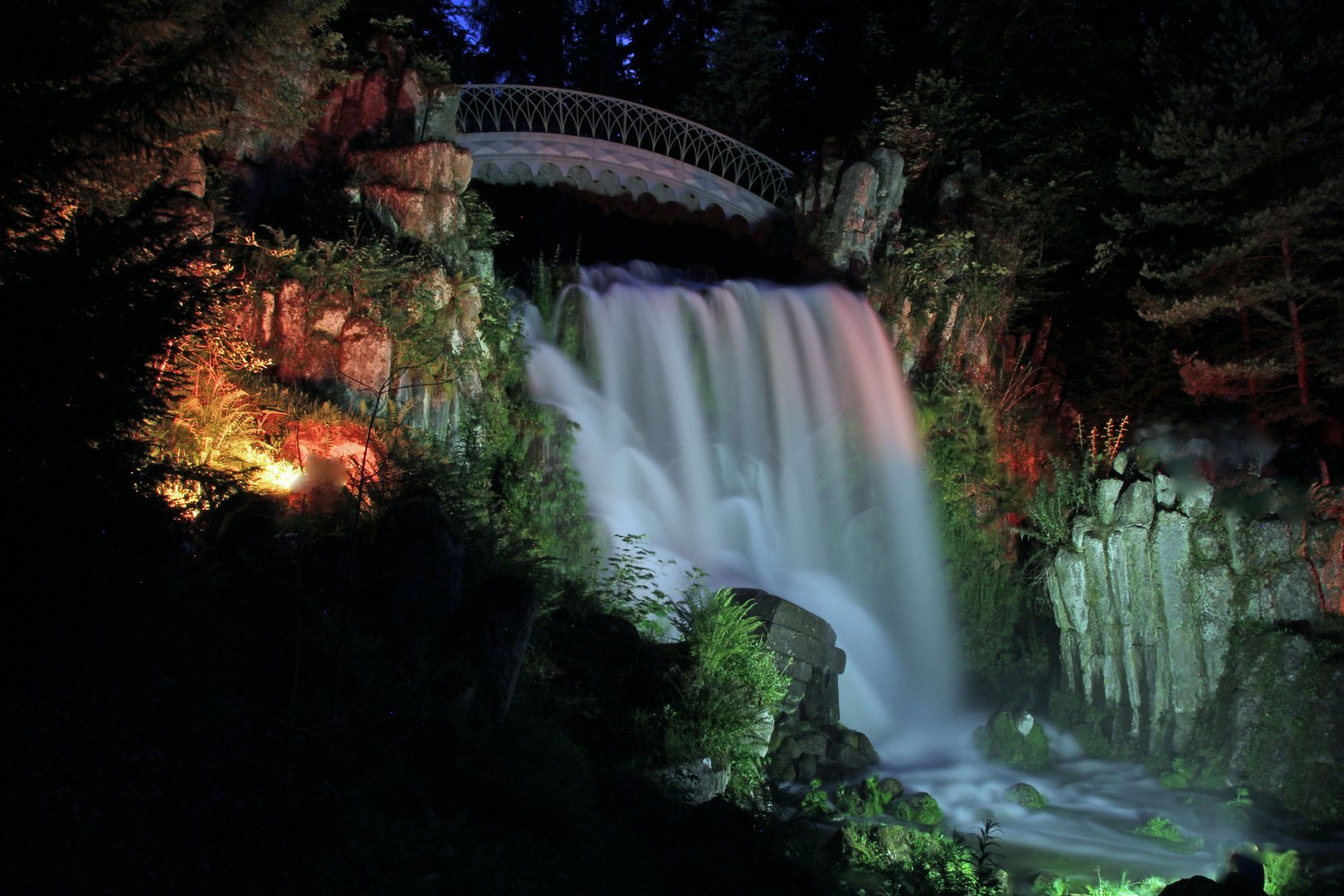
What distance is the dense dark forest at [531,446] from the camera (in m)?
3.66

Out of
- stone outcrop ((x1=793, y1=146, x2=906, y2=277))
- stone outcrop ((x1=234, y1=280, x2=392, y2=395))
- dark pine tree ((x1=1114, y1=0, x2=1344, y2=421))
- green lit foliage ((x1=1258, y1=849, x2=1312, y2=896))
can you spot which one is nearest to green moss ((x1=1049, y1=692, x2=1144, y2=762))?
green lit foliage ((x1=1258, y1=849, x2=1312, y2=896))

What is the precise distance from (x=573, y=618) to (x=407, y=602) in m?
1.67

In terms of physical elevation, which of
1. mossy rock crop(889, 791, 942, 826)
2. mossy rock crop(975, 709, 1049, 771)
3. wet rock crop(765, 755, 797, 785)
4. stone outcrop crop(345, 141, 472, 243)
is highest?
stone outcrop crop(345, 141, 472, 243)

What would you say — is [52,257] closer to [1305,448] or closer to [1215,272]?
[1215,272]

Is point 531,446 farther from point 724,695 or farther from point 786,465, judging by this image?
point 724,695

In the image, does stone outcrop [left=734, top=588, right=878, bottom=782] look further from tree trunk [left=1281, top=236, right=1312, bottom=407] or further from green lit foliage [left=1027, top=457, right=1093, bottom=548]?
tree trunk [left=1281, top=236, right=1312, bottom=407]

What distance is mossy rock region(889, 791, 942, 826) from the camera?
7.98 metres

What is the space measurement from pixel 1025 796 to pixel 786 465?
5.55 metres

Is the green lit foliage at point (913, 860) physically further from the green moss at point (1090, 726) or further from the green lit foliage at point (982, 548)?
→ the green lit foliage at point (982, 548)

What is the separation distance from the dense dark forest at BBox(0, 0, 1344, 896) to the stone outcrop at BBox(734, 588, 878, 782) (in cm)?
10

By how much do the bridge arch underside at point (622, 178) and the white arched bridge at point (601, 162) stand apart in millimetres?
15

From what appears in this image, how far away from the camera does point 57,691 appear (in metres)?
3.71

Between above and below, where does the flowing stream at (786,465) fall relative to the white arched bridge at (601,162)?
below

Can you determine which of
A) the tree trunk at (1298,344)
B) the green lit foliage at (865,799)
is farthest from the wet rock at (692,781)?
the tree trunk at (1298,344)
